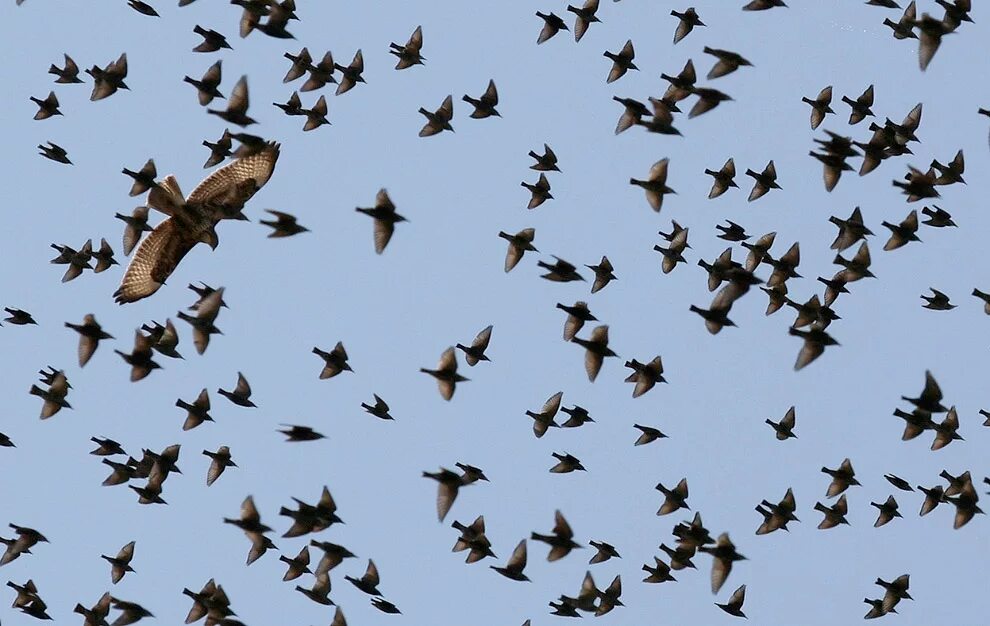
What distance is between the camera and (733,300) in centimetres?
5028

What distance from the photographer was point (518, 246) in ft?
168

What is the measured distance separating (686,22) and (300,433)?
12.8 metres

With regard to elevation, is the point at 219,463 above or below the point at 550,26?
below

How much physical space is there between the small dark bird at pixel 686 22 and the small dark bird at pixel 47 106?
46.8ft

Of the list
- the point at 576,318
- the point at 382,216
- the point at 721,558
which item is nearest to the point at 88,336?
the point at 382,216

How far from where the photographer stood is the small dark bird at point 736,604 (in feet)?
172

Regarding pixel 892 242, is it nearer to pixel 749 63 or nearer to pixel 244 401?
pixel 749 63

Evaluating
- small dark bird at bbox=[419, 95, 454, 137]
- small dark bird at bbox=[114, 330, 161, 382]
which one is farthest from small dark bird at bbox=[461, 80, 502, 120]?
small dark bird at bbox=[114, 330, 161, 382]

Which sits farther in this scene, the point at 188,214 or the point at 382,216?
the point at 188,214

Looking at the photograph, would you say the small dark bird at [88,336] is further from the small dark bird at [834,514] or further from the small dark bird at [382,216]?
the small dark bird at [834,514]

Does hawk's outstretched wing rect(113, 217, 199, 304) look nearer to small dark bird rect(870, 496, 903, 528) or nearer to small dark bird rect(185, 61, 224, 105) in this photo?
small dark bird rect(185, 61, 224, 105)

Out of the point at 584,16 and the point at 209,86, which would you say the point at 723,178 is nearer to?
the point at 584,16

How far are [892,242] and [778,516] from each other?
6.99m

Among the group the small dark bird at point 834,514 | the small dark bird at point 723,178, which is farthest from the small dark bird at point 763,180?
the small dark bird at point 834,514
